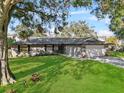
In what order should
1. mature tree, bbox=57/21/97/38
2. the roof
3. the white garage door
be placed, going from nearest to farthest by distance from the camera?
the white garage door, the roof, mature tree, bbox=57/21/97/38

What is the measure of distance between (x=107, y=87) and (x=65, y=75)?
14.0 feet

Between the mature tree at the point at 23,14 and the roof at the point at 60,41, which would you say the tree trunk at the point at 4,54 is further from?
the roof at the point at 60,41

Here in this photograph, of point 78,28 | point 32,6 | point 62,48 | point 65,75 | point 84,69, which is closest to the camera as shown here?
point 65,75

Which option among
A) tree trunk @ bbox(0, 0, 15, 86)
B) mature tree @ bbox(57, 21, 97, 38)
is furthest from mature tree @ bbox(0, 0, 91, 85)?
mature tree @ bbox(57, 21, 97, 38)

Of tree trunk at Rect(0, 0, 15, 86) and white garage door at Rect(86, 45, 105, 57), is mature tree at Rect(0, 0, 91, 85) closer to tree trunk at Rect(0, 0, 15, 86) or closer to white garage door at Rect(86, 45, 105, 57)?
tree trunk at Rect(0, 0, 15, 86)

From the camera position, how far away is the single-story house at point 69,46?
73.8 metres

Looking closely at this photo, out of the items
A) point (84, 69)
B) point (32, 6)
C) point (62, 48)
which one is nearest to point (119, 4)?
point (84, 69)

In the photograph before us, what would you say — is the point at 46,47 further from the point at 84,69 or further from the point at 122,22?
the point at 84,69

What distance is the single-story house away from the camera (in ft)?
242

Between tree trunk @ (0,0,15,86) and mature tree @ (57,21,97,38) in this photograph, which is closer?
tree trunk @ (0,0,15,86)

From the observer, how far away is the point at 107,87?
71.2 feet

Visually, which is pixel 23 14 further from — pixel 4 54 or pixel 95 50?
pixel 95 50

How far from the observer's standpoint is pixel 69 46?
77.6 meters

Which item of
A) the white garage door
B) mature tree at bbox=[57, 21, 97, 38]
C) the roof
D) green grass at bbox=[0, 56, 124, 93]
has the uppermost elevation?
mature tree at bbox=[57, 21, 97, 38]
